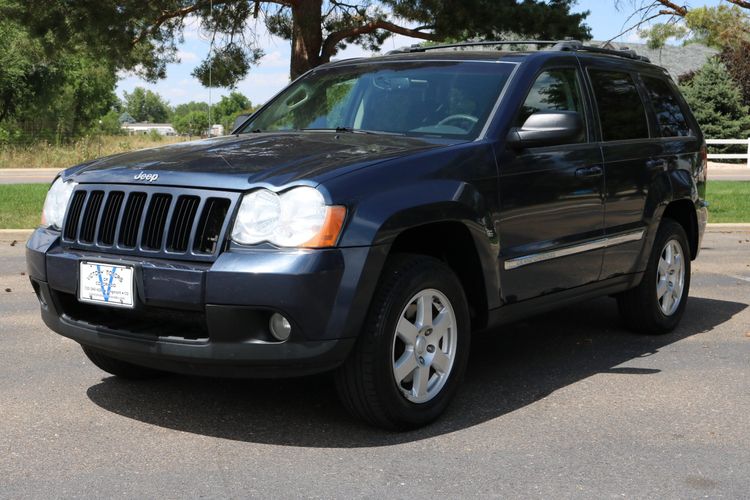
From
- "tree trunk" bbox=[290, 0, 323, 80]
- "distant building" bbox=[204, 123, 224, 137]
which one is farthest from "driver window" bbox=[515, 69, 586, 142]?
"tree trunk" bbox=[290, 0, 323, 80]

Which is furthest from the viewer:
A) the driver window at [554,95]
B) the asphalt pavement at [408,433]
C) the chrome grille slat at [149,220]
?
the driver window at [554,95]

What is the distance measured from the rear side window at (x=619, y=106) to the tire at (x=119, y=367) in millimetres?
2966

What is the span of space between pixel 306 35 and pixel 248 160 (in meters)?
14.8

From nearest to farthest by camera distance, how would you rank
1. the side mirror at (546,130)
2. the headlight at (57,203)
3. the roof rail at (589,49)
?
the headlight at (57,203), the side mirror at (546,130), the roof rail at (589,49)

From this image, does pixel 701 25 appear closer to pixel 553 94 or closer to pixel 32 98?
pixel 553 94

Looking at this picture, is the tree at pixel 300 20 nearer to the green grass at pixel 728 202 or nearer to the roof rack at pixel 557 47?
the green grass at pixel 728 202

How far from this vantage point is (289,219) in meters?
4.29

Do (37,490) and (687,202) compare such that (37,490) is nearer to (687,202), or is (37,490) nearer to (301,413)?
(301,413)

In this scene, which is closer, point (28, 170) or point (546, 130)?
point (546, 130)

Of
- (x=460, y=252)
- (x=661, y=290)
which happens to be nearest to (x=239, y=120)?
(x=460, y=252)

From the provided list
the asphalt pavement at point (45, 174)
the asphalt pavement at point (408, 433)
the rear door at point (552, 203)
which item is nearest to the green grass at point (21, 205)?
the asphalt pavement at point (45, 174)

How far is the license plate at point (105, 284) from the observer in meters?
4.43

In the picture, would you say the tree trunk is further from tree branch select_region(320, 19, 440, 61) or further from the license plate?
the license plate

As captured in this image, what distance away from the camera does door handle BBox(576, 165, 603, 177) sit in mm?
5777
